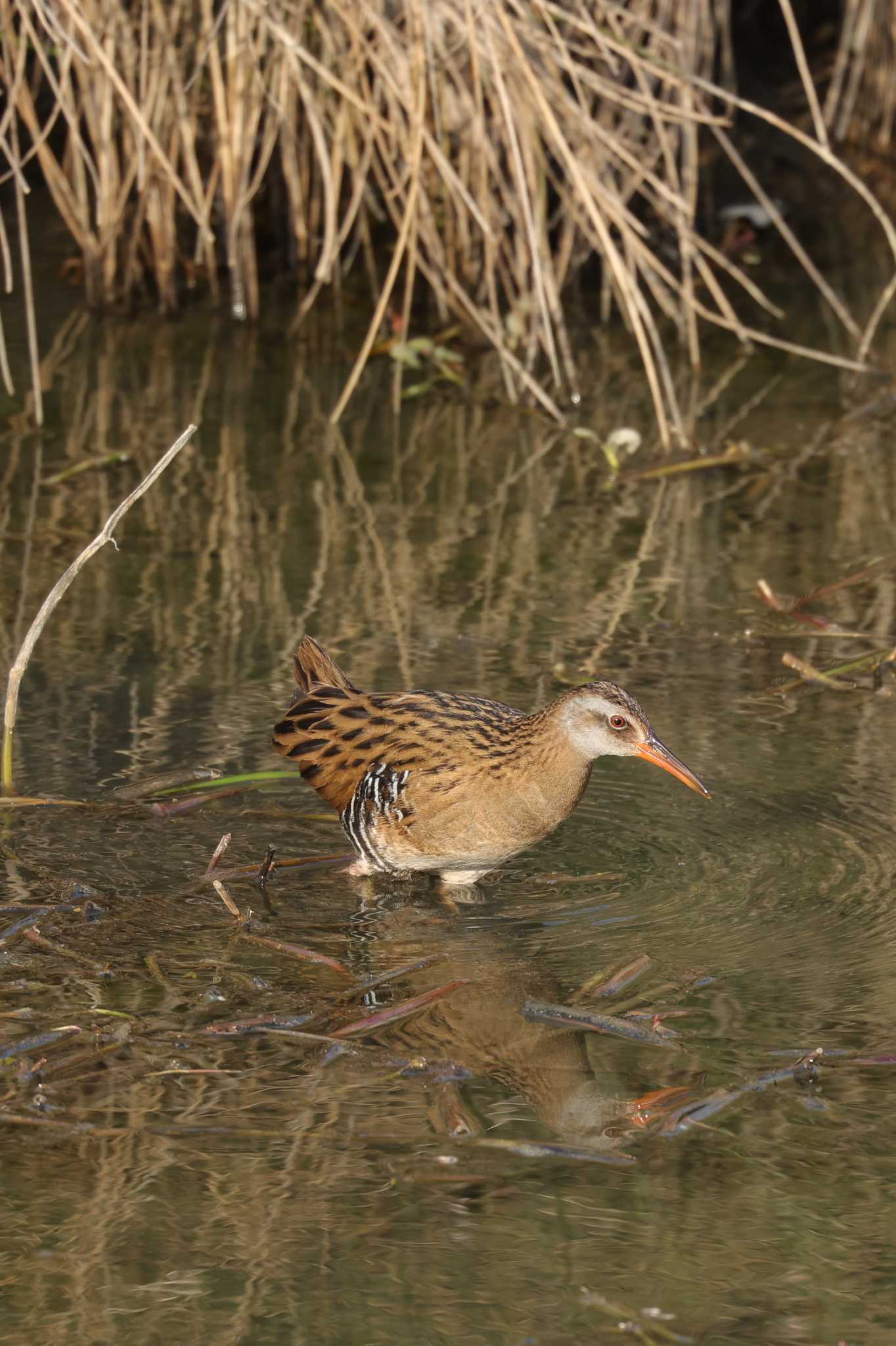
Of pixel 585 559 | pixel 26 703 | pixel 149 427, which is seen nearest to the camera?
pixel 26 703

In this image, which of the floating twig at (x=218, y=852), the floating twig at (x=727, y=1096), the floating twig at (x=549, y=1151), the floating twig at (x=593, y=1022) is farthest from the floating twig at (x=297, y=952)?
the floating twig at (x=727, y=1096)

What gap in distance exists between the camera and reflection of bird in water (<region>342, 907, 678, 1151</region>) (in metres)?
3.58

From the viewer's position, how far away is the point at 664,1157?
346cm

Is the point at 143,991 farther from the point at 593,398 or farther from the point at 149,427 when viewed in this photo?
the point at 593,398

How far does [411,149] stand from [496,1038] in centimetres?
390

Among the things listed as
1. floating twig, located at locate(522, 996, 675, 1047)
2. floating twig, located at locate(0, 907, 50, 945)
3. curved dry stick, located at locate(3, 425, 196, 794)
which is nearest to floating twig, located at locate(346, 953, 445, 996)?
floating twig, located at locate(522, 996, 675, 1047)

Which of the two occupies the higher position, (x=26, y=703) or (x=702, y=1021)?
(x=702, y=1021)

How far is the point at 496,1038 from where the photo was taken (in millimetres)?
3916

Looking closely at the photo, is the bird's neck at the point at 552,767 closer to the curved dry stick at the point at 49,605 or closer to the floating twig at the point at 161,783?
the floating twig at the point at 161,783

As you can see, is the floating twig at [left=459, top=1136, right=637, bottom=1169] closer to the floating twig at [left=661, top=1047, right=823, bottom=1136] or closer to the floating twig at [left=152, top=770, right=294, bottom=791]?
the floating twig at [left=661, top=1047, right=823, bottom=1136]

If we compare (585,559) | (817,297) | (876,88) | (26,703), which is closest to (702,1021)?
(26,703)

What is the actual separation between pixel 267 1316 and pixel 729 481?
15.3 feet

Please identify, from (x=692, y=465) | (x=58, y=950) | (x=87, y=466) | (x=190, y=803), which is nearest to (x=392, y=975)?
(x=58, y=950)

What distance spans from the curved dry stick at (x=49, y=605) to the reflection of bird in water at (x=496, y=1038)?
3.21 feet
